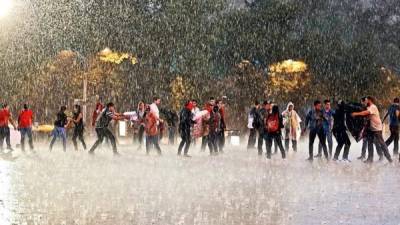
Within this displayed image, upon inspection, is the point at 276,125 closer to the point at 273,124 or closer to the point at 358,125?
the point at 273,124

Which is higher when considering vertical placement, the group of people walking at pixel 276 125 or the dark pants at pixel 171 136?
the group of people walking at pixel 276 125

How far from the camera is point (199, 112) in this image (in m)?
26.0

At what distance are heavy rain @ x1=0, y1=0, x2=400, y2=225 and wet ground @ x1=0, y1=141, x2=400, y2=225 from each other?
0.05m

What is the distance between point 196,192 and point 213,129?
12101 millimetres

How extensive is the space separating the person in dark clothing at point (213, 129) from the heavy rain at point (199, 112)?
7 cm

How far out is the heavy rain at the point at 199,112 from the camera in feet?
38.7

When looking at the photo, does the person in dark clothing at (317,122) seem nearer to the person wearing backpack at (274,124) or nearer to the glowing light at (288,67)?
the person wearing backpack at (274,124)

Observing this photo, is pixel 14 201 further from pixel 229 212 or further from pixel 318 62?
pixel 318 62

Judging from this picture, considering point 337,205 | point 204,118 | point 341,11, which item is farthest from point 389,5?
point 337,205

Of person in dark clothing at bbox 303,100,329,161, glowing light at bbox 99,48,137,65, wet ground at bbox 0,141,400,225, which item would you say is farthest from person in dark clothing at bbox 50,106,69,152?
glowing light at bbox 99,48,137,65

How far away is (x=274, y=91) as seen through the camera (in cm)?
5003

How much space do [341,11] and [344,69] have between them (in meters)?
8.85

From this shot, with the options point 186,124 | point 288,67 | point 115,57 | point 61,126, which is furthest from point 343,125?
point 288,67

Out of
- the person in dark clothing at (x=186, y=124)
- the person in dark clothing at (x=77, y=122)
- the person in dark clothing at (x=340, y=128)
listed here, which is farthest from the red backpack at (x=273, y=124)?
the person in dark clothing at (x=77, y=122)
